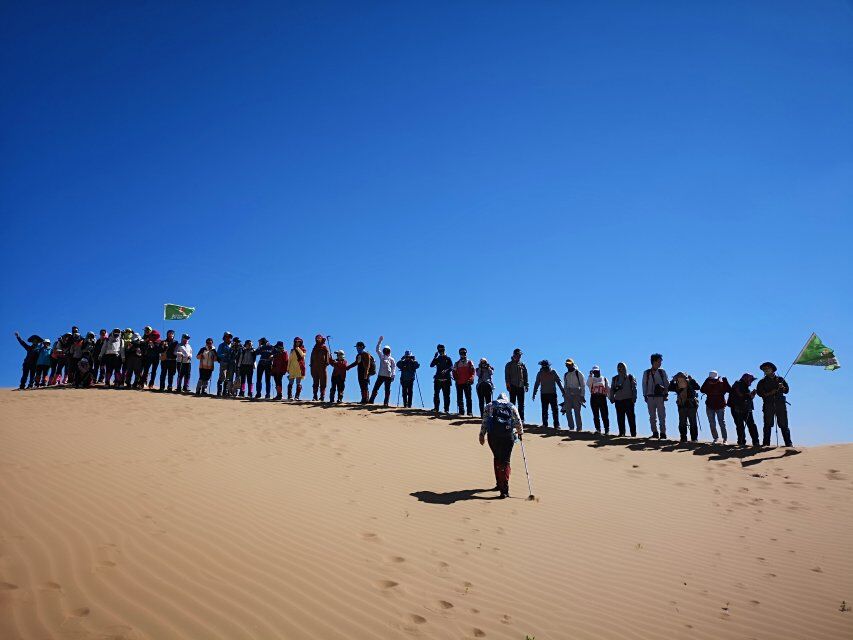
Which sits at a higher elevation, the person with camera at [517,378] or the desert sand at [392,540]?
the person with camera at [517,378]

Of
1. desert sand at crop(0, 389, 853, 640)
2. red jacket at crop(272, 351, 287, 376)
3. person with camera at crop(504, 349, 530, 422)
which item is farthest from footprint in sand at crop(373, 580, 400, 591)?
red jacket at crop(272, 351, 287, 376)

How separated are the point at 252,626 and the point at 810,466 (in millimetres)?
12686

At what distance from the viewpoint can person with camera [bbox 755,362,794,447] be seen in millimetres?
11680

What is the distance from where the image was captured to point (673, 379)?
42.5ft

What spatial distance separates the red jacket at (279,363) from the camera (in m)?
16.3

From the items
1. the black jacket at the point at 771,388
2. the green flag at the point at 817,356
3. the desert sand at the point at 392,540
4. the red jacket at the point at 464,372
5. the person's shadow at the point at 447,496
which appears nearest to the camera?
the desert sand at the point at 392,540

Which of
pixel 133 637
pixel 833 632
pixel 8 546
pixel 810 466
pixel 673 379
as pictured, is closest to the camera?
pixel 133 637

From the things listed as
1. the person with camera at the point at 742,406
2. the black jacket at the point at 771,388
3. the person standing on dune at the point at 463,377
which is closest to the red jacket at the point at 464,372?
the person standing on dune at the point at 463,377

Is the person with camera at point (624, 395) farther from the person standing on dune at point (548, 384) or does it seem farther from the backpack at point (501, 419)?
the backpack at point (501, 419)

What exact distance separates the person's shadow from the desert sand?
56 millimetres

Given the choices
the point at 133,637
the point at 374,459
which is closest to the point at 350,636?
the point at 133,637

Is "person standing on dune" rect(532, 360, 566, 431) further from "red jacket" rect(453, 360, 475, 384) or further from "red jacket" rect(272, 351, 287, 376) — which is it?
"red jacket" rect(272, 351, 287, 376)

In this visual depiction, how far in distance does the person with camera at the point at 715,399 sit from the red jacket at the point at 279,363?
1307 cm

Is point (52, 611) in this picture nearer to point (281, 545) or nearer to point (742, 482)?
point (281, 545)
